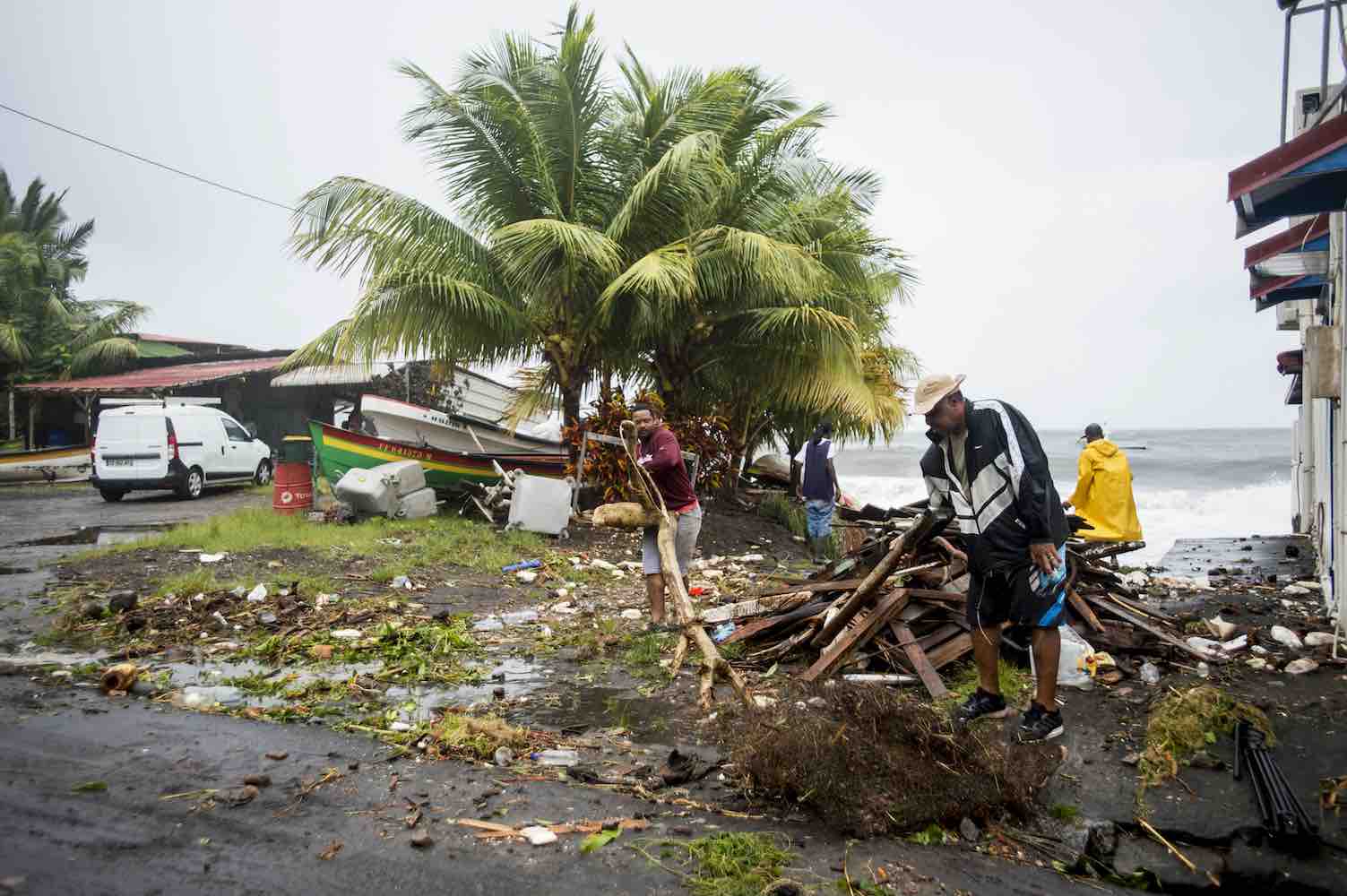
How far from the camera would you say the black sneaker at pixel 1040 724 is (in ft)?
14.8

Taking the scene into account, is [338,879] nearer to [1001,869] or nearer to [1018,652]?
[1001,869]

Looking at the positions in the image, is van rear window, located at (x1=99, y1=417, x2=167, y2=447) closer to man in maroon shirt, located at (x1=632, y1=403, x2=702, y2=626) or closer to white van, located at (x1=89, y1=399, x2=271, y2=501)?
white van, located at (x1=89, y1=399, x2=271, y2=501)

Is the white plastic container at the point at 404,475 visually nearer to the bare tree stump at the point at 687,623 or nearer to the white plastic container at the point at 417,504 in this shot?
the white plastic container at the point at 417,504

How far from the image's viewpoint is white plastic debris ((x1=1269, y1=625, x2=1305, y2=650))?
6261 millimetres

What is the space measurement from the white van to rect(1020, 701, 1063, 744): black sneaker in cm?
1707

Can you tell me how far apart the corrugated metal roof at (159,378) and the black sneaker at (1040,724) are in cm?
2252

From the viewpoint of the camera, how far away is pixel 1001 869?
10.9ft

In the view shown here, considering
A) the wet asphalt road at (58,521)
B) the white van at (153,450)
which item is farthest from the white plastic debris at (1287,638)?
the white van at (153,450)

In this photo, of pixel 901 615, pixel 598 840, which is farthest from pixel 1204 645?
pixel 598 840

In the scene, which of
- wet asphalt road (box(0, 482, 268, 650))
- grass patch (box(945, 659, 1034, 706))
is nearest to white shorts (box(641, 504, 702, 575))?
grass patch (box(945, 659, 1034, 706))

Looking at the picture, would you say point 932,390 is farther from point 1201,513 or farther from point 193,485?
point 1201,513

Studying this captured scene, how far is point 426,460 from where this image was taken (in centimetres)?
1425

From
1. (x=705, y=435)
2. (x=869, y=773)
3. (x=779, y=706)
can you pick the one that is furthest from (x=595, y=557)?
(x=869, y=773)

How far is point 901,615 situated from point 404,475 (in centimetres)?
931
